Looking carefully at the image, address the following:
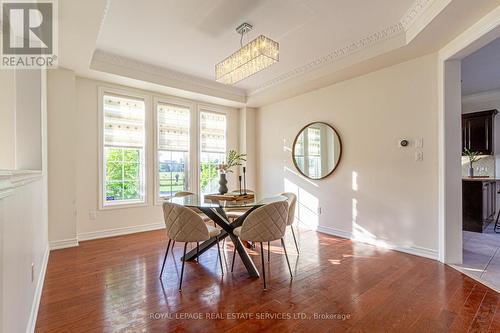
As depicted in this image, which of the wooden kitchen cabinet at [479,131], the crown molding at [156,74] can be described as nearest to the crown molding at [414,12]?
the crown molding at [156,74]

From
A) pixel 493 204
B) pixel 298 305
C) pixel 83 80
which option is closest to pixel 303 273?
pixel 298 305

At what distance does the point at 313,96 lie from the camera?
4680 millimetres

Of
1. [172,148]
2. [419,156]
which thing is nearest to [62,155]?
[172,148]

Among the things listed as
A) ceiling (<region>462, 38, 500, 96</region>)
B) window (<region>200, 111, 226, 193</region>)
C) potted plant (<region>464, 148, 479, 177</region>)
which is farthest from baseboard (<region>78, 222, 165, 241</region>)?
potted plant (<region>464, 148, 479, 177</region>)

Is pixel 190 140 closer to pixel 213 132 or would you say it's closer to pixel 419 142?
pixel 213 132

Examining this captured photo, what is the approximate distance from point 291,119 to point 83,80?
3.67 metres

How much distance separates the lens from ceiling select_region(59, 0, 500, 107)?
2.56 meters

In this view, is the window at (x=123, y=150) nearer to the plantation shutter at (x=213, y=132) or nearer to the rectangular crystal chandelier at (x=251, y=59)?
the plantation shutter at (x=213, y=132)

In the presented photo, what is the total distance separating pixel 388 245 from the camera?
361 cm

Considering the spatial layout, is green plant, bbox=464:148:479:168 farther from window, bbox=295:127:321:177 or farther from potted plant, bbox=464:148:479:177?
window, bbox=295:127:321:177

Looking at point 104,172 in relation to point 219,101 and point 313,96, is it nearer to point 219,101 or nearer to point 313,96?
point 219,101

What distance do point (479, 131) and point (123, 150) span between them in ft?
22.8

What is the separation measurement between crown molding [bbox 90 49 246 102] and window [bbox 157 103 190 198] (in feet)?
1.94

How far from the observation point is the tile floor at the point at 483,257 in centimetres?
260
